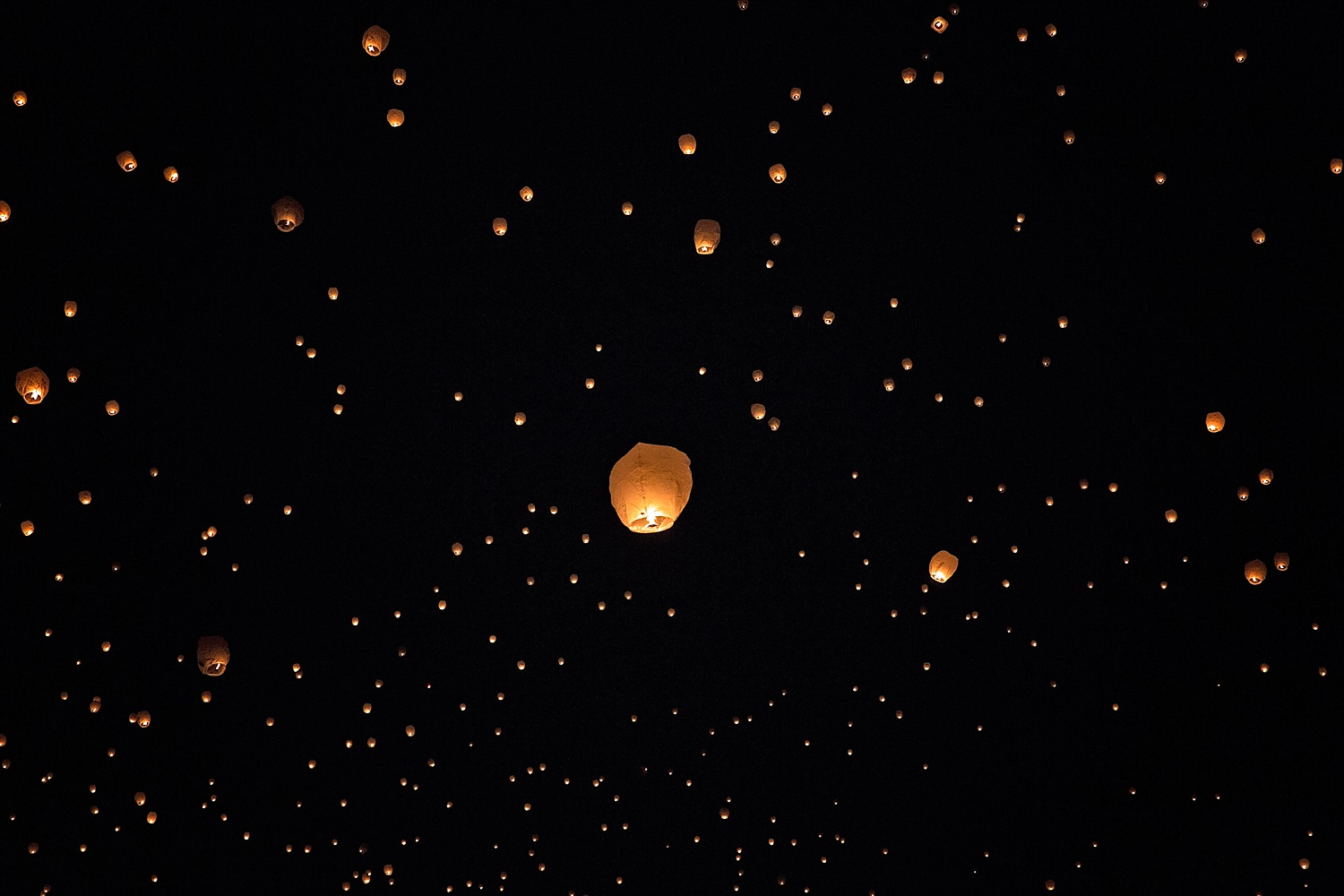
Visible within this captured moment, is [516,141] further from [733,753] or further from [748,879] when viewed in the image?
[748,879]

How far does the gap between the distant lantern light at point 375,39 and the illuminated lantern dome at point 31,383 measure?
4.19 ft

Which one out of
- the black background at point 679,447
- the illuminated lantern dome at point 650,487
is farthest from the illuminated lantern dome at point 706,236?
the illuminated lantern dome at point 650,487

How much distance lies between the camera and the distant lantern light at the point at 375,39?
2.31 meters

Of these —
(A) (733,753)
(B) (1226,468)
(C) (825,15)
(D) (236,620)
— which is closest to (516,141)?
(C) (825,15)

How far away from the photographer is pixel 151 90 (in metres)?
2.37

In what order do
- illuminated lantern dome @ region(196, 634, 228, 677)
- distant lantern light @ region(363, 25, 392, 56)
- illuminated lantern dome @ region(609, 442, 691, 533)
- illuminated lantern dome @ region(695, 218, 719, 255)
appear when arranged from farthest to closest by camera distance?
illuminated lantern dome @ region(196, 634, 228, 677), illuminated lantern dome @ region(695, 218, 719, 255), distant lantern light @ region(363, 25, 392, 56), illuminated lantern dome @ region(609, 442, 691, 533)

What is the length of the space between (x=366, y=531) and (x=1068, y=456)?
86.3 inches

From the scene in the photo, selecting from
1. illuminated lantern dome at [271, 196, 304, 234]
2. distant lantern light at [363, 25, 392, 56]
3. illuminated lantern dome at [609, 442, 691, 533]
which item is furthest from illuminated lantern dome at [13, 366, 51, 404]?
illuminated lantern dome at [609, 442, 691, 533]

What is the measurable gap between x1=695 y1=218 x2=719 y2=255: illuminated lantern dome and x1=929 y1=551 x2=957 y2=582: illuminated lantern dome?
3.95 ft

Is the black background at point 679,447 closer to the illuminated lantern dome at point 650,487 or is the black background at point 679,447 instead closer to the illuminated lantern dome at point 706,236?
the illuminated lantern dome at point 706,236

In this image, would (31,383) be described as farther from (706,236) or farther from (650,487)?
(706,236)

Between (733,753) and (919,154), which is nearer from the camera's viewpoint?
(919,154)

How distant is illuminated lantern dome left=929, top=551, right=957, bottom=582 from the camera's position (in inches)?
108

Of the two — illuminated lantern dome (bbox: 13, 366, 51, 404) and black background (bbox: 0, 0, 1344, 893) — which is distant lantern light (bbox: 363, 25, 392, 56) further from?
illuminated lantern dome (bbox: 13, 366, 51, 404)
